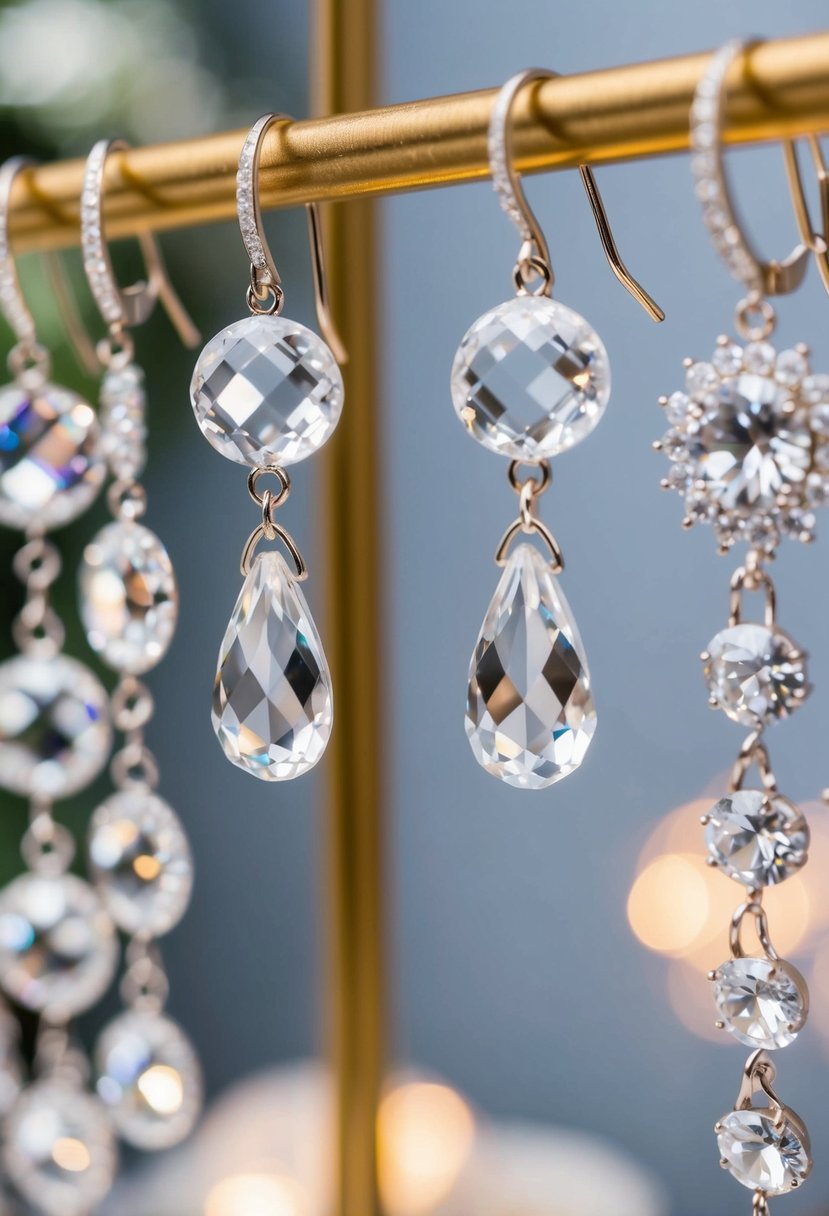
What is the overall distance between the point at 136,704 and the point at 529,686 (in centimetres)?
24

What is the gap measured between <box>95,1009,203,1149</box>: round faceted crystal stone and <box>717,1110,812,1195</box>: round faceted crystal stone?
29cm

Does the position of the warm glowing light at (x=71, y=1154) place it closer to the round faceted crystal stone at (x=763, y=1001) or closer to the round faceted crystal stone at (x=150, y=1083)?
the round faceted crystal stone at (x=150, y=1083)

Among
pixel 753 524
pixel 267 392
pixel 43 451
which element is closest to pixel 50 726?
pixel 43 451

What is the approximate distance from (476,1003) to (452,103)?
49 centimetres

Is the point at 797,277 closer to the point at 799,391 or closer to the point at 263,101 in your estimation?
the point at 799,391

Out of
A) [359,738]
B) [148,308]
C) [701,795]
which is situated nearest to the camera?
[148,308]

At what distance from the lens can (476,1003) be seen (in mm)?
714

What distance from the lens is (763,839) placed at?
349 millimetres

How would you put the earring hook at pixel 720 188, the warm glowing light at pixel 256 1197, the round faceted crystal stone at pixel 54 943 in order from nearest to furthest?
the earring hook at pixel 720 188, the round faceted crystal stone at pixel 54 943, the warm glowing light at pixel 256 1197

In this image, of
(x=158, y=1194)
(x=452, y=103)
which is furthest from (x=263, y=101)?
(x=158, y=1194)

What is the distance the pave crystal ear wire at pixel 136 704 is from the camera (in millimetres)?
485

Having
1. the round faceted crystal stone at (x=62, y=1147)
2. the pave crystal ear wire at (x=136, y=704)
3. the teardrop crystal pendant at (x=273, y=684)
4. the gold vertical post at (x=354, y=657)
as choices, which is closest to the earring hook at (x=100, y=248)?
the pave crystal ear wire at (x=136, y=704)

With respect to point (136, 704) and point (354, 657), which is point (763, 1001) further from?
point (354, 657)

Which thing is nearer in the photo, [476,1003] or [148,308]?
[148,308]
